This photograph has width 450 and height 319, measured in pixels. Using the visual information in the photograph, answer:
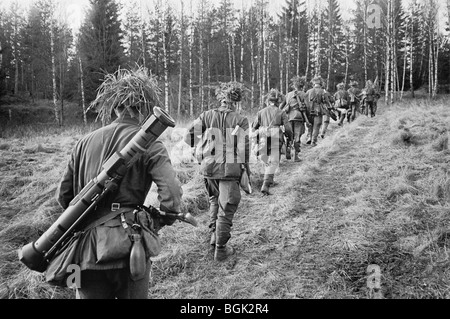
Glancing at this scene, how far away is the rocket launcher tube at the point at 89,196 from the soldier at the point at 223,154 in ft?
6.01

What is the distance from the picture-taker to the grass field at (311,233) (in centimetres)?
295

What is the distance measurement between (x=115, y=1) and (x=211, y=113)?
23442mm

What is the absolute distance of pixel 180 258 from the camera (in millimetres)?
3658

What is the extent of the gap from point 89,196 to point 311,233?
3.00 metres

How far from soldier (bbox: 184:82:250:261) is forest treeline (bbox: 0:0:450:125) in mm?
11682

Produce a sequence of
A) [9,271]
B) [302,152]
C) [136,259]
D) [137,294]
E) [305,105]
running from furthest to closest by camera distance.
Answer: [302,152]
[305,105]
[9,271]
[137,294]
[136,259]

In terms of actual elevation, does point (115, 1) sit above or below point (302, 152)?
above

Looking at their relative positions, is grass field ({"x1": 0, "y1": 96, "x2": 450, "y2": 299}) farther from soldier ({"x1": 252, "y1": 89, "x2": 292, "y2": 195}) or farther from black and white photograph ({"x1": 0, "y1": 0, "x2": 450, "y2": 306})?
soldier ({"x1": 252, "y1": 89, "x2": 292, "y2": 195})

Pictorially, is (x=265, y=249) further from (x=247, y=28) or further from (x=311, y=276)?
(x=247, y=28)

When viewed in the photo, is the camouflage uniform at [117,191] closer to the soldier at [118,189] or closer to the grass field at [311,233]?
the soldier at [118,189]

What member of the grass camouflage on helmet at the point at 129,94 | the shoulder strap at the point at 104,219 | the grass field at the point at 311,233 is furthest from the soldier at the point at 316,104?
the shoulder strap at the point at 104,219

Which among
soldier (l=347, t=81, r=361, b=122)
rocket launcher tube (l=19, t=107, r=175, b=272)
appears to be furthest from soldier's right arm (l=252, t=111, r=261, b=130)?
soldier (l=347, t=81, r=361, b=122)

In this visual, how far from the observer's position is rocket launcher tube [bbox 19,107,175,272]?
6.03 feet

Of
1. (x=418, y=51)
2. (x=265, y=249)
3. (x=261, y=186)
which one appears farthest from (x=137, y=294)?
(x=418, y=51)
